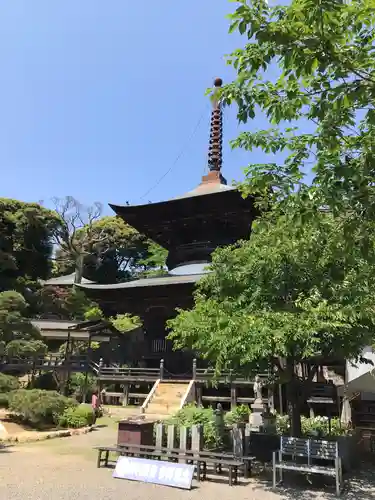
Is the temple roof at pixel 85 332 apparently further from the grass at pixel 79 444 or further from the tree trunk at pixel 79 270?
the tree trunk at pixel 79 270

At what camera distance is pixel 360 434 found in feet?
44.0

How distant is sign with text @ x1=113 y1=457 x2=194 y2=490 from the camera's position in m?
8.29

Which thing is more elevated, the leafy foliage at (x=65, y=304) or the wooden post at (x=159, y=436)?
the leafy foliage at (x=65, y=304)

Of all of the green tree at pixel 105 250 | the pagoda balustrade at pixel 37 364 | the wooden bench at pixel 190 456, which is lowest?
the wooden bench at pixel 190 456

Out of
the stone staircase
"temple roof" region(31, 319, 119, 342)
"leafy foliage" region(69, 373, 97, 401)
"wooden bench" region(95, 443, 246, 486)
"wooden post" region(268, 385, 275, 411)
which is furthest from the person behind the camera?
"temple roof" region(31, 319, 119, 342)

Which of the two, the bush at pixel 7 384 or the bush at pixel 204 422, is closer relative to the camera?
the bush at pixel 204 422

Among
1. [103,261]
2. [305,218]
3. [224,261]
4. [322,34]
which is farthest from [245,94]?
[103,261]

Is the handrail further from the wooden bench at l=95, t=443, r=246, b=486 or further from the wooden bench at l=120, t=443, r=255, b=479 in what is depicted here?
the wooden bench at l=120, t=443, r=255, b=479

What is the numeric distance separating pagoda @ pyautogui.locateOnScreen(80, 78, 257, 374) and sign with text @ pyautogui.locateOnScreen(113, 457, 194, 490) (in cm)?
1209

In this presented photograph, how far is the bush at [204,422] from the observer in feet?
38.7

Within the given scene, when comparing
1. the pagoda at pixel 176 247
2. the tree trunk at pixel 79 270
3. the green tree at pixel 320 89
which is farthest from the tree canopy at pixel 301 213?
the tree trunk at pixel 79 270

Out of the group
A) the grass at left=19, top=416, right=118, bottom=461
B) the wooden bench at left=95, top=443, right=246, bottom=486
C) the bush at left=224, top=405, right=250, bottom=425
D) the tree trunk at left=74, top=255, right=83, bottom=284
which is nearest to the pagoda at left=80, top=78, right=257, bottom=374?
the bush at left=224, top=405, right=250, bottom=425

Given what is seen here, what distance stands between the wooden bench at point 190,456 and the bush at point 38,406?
6002 millimetres

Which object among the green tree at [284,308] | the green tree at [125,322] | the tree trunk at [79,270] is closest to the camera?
the green tree at [284,308]
